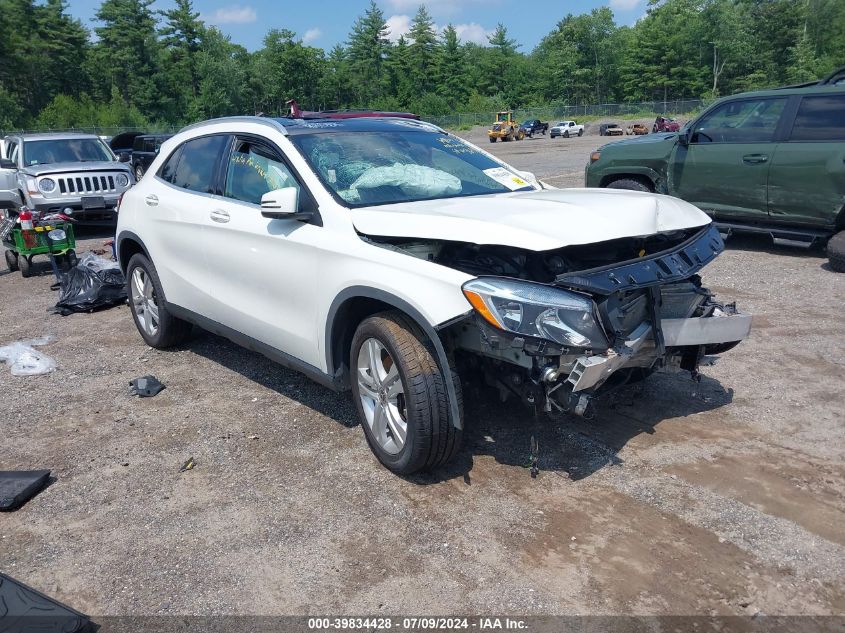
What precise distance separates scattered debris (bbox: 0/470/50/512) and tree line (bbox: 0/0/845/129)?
6547 cm

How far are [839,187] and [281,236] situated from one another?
6.40m

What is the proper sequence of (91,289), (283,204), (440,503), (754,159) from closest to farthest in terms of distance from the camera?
(440,503), (283,204), (91,289), (754,159)

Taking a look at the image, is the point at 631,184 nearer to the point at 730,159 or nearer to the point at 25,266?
the point at 730,159

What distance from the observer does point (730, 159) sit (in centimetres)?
848

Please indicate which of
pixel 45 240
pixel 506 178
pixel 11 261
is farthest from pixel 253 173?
pixel 11 261

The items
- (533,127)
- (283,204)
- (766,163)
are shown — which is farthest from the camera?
(533,127)

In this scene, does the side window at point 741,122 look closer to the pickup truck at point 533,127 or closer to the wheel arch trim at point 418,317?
the wheel arch trim at point 418,317

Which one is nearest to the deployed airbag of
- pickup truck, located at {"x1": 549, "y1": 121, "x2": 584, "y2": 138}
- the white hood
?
the white hood

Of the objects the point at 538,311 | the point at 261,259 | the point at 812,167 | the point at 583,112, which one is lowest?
the point at 538,311

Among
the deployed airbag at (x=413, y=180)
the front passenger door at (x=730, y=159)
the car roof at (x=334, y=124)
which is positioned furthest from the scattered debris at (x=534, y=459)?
the front passenger door at (x=730, y=159)

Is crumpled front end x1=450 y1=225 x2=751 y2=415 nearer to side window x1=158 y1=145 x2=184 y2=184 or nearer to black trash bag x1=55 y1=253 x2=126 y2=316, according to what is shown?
side window x1=158 y1=145 x2=184 y2=184

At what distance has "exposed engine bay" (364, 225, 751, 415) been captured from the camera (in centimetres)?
317

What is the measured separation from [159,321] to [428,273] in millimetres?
3288

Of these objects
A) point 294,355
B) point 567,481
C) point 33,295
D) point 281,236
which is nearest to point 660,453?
point 567,481
